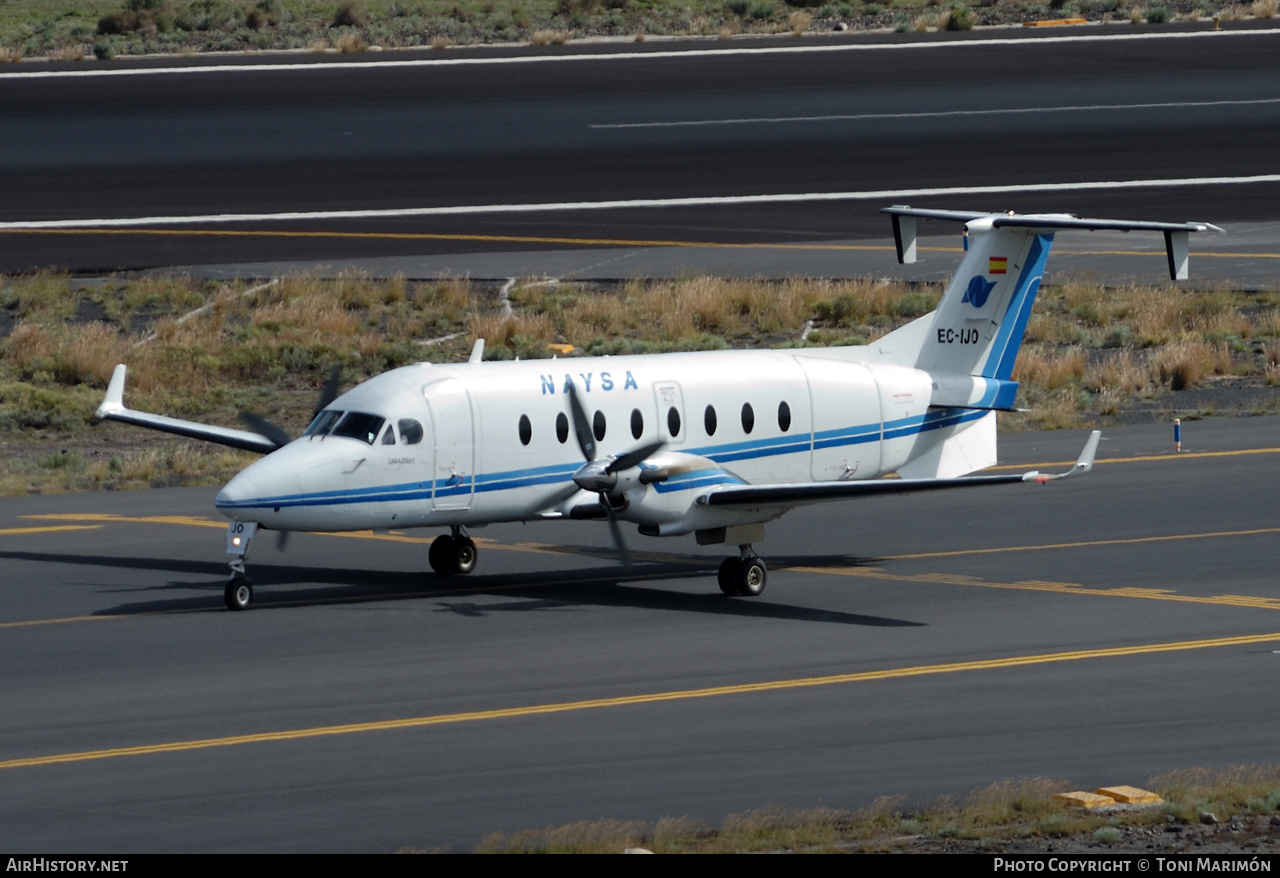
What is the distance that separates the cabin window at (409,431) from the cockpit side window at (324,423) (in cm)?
81

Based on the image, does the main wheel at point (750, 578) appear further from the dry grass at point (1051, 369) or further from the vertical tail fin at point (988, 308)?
the dry grass at point (1051, 369)

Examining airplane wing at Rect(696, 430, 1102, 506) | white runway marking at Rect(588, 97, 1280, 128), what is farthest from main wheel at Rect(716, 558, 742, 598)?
white runway marking at Rect(588, 97, 1280, 128)

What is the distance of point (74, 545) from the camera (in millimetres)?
27094

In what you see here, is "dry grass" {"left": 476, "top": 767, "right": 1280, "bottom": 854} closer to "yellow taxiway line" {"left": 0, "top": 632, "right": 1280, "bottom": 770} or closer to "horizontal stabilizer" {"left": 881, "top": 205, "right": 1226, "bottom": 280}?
"yellow taxiway line" {"left": 0, "top": 632, "right": 1280, "bottom": 770}

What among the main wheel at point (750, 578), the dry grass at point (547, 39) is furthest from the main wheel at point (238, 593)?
the dry grass at point (547, 39)

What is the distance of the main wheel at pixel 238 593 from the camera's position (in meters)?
22.5

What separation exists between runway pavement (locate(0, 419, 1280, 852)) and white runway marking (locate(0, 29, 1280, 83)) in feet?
170

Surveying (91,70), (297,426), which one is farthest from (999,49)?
(297,426)

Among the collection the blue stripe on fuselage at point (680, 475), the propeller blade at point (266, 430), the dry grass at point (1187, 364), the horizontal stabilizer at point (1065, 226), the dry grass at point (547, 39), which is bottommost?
the dry grass at point (1187, 364)

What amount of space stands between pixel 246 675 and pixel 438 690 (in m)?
2.08

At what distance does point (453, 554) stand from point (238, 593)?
123 inches

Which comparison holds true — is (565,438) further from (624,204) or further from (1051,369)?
(624,204)
